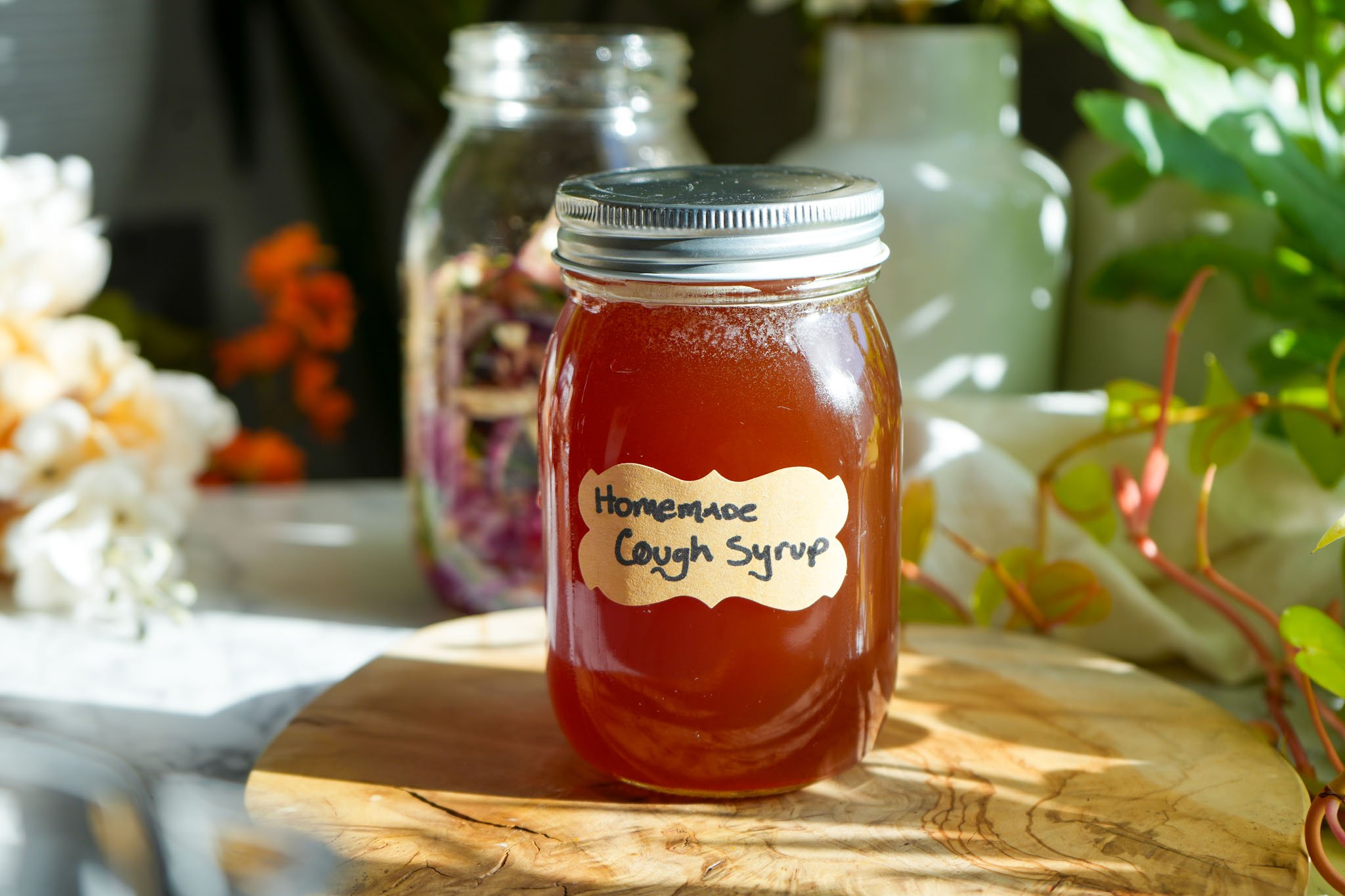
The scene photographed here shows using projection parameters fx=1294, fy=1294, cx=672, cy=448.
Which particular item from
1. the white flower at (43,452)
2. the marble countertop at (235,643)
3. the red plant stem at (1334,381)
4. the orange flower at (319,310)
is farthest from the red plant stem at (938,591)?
the orange flower at (319,310)

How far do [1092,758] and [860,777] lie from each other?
0.38 ft

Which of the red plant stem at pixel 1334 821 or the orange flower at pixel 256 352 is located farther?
the orange flower at pixel 256 352

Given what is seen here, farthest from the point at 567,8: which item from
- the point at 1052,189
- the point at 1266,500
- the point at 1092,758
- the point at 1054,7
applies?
the point at 1092,758

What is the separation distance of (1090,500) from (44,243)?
74 cm

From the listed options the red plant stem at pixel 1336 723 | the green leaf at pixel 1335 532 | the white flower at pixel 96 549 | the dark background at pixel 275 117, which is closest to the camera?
the green leaf at pixel 1335 532

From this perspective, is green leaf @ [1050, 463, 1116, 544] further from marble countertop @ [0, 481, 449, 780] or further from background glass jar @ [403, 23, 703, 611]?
marble countertop @ [0, 481, 449, 780]

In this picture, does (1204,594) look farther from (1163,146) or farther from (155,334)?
(155,334)

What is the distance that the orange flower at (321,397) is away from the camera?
1.47 meters

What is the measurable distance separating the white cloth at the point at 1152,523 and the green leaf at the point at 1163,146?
17 cm

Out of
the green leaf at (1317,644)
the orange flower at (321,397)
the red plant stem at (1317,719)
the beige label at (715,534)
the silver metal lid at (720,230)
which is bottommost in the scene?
the orange flower at (321,397)

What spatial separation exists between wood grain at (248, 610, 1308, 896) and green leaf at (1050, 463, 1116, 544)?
108mm

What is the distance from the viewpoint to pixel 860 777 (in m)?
0.64

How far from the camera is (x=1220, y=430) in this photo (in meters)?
0.75

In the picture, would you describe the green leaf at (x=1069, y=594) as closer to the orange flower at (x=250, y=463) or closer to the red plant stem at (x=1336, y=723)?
the red plant stem at (x=1336, y=723)
